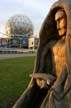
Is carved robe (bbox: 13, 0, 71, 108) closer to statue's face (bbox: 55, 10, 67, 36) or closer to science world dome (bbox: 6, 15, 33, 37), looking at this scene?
statue's face (bbox: 55, 10, 67, 36)

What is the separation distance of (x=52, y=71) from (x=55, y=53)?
245mm

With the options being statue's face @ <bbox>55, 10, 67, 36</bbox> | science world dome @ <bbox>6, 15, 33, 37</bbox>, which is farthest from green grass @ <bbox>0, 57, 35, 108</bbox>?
science world dome @ <bbox>6, 15, 33, 37</bbox>

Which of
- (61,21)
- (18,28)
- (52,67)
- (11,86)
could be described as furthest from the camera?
(18,28)

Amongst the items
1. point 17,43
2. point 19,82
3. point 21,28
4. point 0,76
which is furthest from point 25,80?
point 21,28

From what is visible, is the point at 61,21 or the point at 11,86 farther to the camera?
the point at 11,86

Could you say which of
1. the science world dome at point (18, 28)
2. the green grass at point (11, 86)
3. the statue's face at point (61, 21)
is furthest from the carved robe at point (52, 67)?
the science world dome at point (18, 28)

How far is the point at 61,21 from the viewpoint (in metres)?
4.86

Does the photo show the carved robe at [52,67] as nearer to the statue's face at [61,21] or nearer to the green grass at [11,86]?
the statue's face at [61,21]

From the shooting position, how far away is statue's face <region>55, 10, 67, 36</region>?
4.84 meters

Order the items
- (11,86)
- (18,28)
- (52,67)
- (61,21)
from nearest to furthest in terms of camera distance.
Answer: (61,21)
(52,67)
(11,86)
(18,28)

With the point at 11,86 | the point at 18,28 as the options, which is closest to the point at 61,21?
the point at 11,86

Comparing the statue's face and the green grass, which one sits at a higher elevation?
the statue's face

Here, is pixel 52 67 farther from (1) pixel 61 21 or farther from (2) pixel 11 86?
(2) pixel 11 86

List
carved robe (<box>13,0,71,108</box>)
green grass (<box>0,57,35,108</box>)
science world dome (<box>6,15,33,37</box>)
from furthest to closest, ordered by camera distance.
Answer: science world dome (<box>6,15,33,37</box>) < green grass (<box>0,57,35,108</box>) < carved robe (<box>13,0,71,108</box>)
